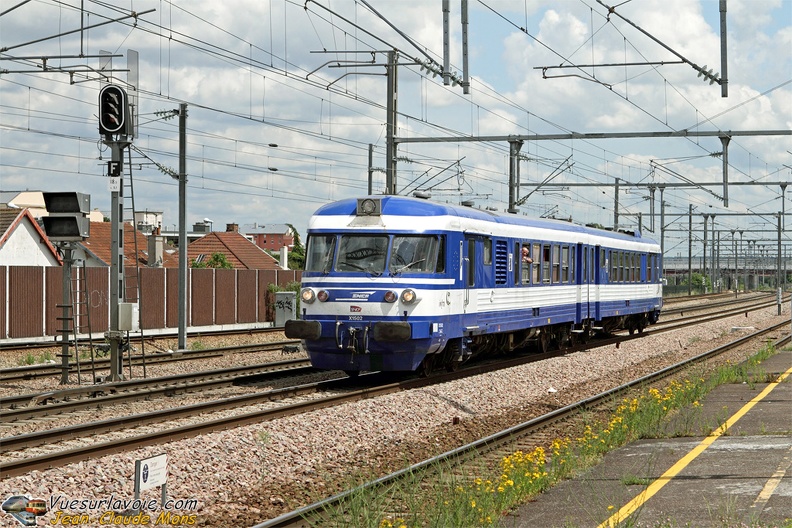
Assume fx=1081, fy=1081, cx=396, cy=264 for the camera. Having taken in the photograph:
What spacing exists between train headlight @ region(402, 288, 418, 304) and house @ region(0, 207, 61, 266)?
3444cm

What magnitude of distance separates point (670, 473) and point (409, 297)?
25.7 feet

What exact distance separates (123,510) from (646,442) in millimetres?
6246

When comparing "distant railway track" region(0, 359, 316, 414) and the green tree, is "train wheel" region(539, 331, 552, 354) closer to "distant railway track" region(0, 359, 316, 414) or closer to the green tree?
"distant railway track" region(0, 359, 316, 414)

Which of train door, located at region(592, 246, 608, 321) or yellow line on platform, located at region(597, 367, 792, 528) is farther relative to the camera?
train door, located at region(592, 246, 608, 321)

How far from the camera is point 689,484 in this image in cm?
960

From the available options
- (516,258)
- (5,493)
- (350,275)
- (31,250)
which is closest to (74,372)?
(350,275)

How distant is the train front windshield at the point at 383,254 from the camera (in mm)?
17922

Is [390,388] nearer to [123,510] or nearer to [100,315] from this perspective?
[123,510]

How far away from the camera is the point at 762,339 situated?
33094 mm

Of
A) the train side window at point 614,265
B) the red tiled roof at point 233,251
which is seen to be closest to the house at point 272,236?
the red tiled roof at point 233,251

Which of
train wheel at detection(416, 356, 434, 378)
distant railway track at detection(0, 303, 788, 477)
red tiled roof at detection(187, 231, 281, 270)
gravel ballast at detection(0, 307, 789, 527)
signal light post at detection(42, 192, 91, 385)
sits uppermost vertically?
red tiled roof at detection(187, 231, 281, 270)

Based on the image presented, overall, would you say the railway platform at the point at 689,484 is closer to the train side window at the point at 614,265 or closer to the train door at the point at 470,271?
the train door at the point at 470,271

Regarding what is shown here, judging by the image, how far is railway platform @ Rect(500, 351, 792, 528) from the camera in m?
8.27

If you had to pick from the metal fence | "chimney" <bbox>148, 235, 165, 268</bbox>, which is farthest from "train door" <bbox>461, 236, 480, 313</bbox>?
"chimney" <bbox>148, 235, 165, 268</bbox>
